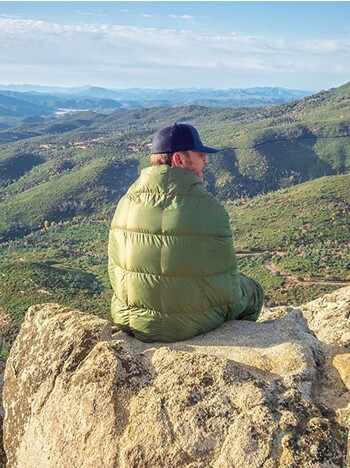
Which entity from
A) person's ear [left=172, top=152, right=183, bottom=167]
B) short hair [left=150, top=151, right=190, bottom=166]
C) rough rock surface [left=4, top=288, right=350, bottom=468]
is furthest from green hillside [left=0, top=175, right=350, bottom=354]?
person's ear [left=172, top=152, right=183, bottom=167]

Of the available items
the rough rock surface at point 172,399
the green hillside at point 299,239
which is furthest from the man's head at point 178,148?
the green hillside at point 299,239

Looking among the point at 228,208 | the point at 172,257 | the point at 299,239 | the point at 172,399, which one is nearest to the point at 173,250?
the point at 172,257

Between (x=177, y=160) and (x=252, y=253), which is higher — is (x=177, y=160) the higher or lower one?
the higher one

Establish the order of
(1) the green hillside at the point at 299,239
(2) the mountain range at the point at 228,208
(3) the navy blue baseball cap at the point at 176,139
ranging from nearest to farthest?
(3) the navy blue baseball cap at the point at 176,139 → (1) the green hillside at the point at 299,239 → (2) the mountain range at the point at 228,208

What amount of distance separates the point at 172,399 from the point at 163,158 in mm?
3100

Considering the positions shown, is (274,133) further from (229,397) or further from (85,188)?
(229,397)

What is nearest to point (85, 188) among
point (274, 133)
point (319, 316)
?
point (274, 133)

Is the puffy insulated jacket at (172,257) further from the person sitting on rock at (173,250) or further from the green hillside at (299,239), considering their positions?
the green hillside at (299,239)

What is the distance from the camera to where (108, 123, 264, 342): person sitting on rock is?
5793 mm

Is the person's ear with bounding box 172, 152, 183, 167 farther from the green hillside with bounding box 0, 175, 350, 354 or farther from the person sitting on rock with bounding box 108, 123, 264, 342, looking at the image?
the green hillside with bounding box 0, 175, 350, 354

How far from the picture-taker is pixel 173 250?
5746 millimetres

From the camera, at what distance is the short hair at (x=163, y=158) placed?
621 centimetres

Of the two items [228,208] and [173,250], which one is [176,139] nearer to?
[173,250]

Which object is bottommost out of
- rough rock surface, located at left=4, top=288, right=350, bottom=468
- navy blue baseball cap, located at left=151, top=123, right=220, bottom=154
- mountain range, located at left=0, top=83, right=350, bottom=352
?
mountain range, located at left=0, top=83, right=350, bottom=352
